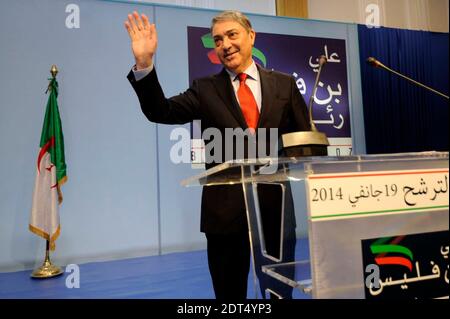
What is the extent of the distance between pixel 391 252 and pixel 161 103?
2.48ft

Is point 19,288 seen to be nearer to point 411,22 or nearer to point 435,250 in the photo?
point 435,250

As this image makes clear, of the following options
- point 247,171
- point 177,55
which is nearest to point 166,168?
point 177,55

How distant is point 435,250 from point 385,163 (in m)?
0.17

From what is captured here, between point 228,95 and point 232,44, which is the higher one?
point 232,44

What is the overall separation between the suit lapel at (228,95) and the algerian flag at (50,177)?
243 centimetres

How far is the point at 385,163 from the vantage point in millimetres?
637

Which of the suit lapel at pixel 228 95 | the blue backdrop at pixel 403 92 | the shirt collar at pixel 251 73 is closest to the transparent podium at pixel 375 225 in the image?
the suit lapel at pixel 228 95

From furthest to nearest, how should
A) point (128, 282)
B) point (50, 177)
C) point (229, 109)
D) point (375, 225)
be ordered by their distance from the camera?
point (50, 177) < point (128, 282) < point (229, 109) < point (375, 225)

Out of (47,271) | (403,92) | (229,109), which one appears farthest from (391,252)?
(403,92)

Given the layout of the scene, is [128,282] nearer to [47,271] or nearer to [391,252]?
[47,271]

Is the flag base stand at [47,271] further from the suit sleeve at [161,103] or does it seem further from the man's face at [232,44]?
the man's face at [232,44]

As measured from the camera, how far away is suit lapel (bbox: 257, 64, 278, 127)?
3.70 feet

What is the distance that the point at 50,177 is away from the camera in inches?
125
